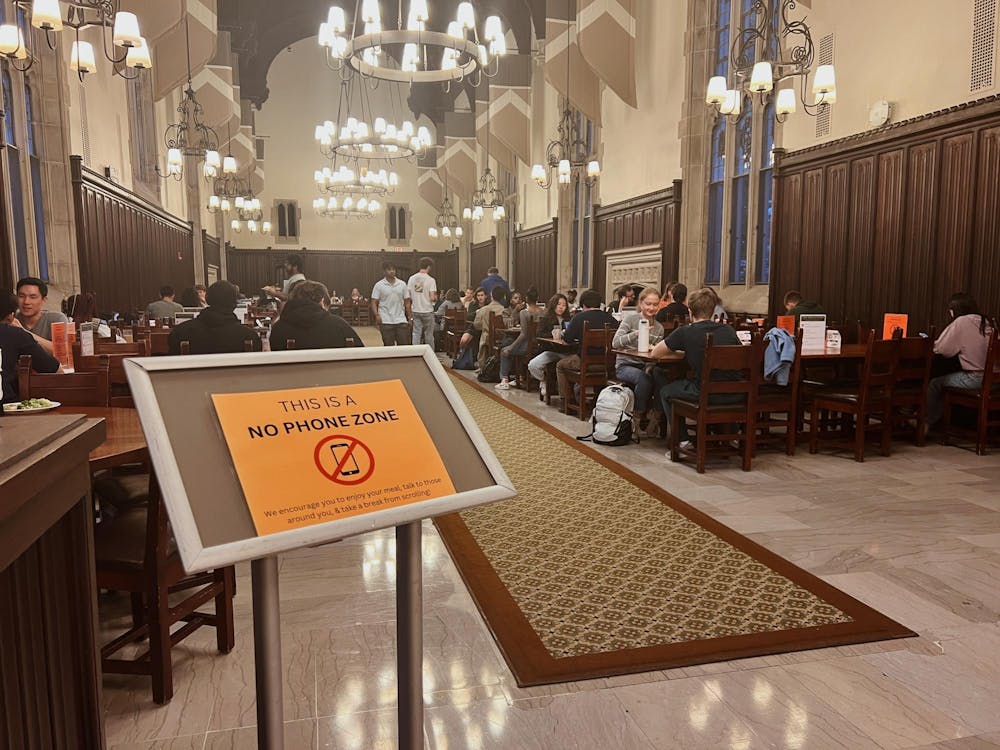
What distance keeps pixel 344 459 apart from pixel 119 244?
11.4m

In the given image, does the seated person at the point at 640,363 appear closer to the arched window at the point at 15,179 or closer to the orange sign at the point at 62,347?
the orange sign at the point at 62,347

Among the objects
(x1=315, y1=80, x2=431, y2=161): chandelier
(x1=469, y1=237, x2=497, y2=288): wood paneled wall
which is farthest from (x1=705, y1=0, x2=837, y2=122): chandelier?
(x1=469, y1=237, x2=497, y2=288): wood paneled wall

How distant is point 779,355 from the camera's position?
198 inches

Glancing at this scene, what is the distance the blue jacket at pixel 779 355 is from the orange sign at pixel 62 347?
4.40 m

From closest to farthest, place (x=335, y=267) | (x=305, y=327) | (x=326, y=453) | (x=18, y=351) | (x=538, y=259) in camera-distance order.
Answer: (x=326, y=453)
(x=18, y=351)
(x=305, y=327)
(x=538, y=259)
(x=335, y=267)

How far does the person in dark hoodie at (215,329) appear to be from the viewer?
13.1ft

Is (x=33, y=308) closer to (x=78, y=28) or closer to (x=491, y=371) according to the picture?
(x=78, y=28)

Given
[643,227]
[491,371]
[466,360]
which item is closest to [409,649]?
[491,371]

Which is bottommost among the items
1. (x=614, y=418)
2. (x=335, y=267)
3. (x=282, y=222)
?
(x=614, y=418)

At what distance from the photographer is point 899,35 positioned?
6.81m

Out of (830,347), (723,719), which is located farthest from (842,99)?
(723,719)

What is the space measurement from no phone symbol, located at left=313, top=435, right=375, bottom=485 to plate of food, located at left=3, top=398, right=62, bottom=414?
1.95m

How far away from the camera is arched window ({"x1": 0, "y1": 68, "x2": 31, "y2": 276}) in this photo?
7.62 metres

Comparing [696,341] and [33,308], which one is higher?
[33,308]
